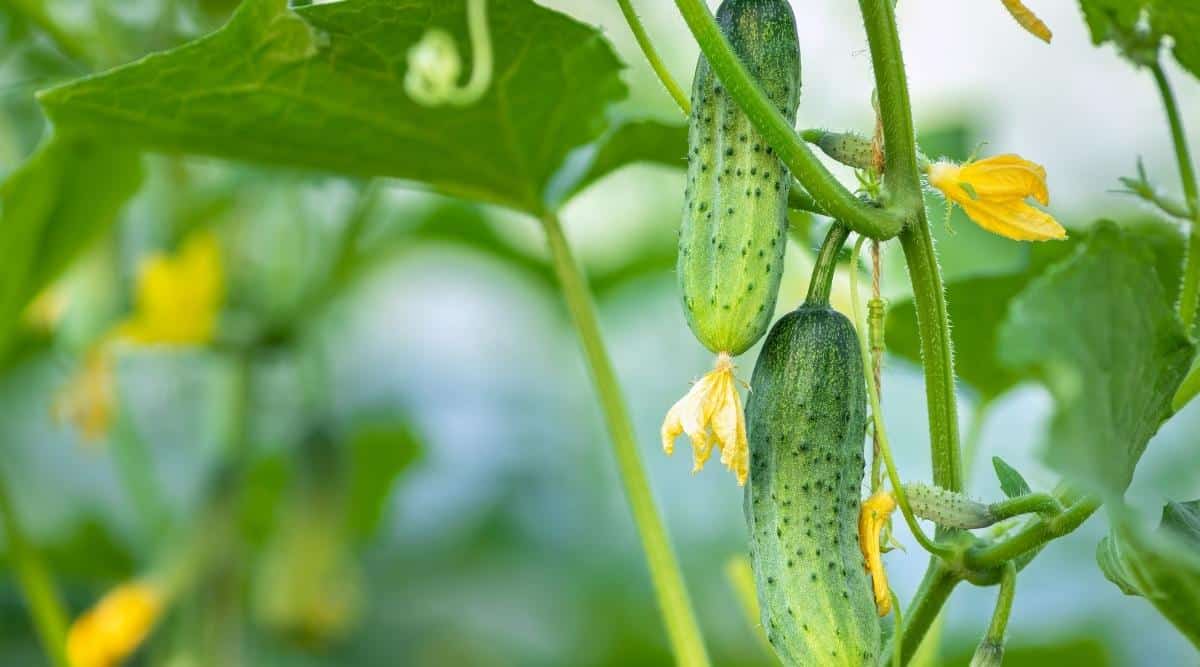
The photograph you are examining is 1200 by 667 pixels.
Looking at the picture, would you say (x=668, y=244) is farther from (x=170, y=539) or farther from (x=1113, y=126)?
(x=1113, y=126)

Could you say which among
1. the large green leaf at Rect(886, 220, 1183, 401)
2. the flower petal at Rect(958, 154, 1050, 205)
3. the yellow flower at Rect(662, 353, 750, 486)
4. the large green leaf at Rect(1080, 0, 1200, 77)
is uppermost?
the large green leaf at Rect(1080, 0, 1200, 77)

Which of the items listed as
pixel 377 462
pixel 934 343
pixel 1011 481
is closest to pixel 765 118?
pixel 934 343

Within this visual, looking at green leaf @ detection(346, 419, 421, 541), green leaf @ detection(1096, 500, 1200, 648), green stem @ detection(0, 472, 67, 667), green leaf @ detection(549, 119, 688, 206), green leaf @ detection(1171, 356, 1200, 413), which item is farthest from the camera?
green leaf @ detection(346, 419, 421, 541)

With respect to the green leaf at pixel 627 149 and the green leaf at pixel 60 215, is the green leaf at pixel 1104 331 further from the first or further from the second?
the green leaf at pixel 60 215

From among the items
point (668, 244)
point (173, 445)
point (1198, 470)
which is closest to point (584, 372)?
point (668, 244)

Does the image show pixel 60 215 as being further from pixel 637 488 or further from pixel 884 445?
pixel 884 445

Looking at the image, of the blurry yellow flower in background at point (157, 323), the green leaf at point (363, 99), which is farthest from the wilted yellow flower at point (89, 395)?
the green leaf at point (363, 99)

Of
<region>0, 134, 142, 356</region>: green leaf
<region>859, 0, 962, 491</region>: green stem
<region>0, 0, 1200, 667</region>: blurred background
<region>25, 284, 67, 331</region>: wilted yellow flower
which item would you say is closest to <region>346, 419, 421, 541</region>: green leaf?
<region>0, 0, 1200, 667</region>: blurred background

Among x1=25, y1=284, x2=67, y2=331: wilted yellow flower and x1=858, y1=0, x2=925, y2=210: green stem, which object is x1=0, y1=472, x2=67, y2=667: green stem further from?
x1=858, y1=0, x2=925, y2=210: green stem
